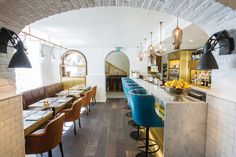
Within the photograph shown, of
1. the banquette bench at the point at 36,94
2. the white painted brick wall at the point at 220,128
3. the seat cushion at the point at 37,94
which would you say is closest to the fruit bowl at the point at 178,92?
the white painted brick wall at the point at 220,128

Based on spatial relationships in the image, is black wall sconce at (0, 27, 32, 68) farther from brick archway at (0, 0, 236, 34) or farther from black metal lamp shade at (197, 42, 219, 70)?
black metal lamp shade at (197, 42, 219, 70)

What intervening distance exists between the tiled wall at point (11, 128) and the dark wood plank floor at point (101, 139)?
50.4 inches

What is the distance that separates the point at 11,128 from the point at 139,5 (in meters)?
2.05

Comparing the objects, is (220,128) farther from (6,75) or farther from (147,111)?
(6,75)

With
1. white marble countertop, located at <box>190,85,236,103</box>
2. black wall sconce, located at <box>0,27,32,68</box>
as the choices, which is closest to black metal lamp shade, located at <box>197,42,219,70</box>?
white marble countertop, located at <box>190,85,236,103</box>

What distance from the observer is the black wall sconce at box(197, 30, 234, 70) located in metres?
1.59

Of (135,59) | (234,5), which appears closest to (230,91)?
(234,5)

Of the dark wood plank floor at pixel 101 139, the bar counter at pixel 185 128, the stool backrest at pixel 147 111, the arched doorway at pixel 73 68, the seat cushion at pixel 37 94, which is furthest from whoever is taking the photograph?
the arched doorway at pixel 73 68

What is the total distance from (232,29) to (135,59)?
20.3 feet

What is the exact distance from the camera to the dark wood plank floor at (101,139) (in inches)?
116

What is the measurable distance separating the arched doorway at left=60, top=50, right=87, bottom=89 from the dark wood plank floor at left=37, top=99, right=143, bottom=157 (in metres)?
2.97

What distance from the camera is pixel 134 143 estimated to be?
3.30 m

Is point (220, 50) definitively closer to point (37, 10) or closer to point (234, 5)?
point (234, 5)

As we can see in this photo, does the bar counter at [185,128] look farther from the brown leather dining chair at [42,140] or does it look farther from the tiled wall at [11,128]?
the tiled wall at [11,128]
